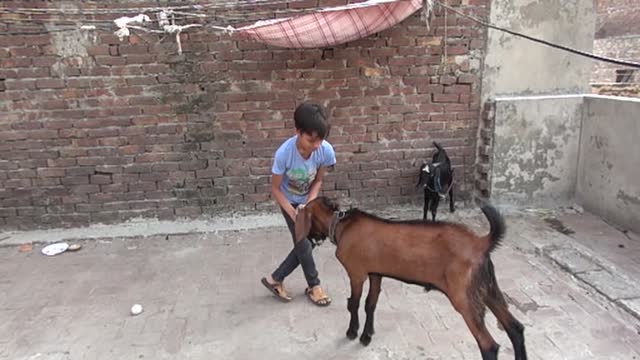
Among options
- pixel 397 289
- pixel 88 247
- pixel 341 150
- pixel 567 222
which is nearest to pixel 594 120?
pixel 567 222

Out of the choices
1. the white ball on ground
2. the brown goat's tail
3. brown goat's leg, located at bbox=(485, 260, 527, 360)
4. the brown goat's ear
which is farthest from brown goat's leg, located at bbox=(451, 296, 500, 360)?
the white ball on ground

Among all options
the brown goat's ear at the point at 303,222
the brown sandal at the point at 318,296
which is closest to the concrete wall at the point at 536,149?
the brown sandal at the point at 318,296

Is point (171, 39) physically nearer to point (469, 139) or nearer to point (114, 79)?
point (114, 79)

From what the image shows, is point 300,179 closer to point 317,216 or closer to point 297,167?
point 297,167

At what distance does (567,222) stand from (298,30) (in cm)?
313

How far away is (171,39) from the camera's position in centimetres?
450

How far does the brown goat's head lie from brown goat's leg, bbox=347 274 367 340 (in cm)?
30

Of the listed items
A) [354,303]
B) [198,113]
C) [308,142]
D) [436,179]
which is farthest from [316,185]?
[198,113]

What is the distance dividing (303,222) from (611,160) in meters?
3.42

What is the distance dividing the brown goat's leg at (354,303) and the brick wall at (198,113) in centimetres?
215

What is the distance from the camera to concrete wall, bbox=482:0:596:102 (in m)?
4.77

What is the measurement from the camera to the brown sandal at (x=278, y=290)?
353 cm

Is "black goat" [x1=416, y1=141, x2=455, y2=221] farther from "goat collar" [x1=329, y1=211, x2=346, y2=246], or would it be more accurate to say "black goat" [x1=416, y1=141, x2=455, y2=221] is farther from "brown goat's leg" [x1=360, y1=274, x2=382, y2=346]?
"goat collar" [x1=329, y1=211, x2=346, y2=246]

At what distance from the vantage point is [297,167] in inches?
122
